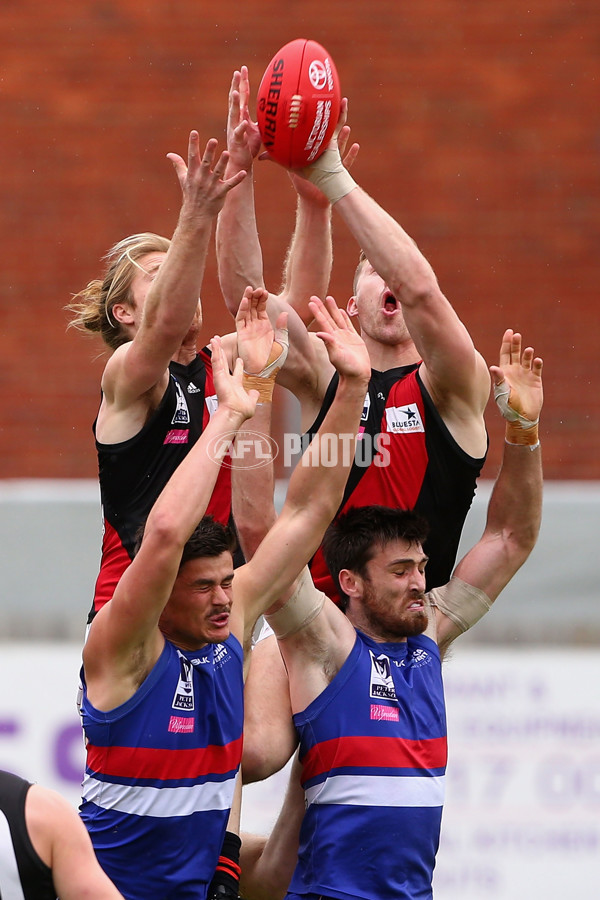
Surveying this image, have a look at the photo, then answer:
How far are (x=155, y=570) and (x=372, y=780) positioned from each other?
138 cm

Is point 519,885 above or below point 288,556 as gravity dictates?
below

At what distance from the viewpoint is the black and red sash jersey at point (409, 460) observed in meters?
5.32

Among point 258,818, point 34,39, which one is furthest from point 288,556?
point 34,39

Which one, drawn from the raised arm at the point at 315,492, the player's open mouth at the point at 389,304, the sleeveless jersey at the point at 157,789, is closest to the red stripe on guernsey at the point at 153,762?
the sleeveless jersey at the point at 157,789

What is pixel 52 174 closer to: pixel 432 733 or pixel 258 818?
pixel 258 818

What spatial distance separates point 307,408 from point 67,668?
2647 mm

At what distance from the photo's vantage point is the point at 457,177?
10.8m

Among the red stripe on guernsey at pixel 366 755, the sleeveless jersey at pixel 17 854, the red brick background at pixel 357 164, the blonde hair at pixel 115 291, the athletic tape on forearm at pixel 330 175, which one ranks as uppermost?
the red brick background at pixel 357 164

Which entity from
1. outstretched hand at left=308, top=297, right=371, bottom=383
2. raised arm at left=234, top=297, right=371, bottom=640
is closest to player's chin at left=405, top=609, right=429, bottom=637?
raised arm at left=234, top=297, right=371, bottom=640

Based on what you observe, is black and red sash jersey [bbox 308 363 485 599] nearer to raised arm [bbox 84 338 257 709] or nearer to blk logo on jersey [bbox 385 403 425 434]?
blk logo on jersey [bbox 385 403 425 434]

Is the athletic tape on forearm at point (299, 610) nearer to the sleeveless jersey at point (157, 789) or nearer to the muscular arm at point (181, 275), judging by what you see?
the sleeveless jersey at point (157, 789)

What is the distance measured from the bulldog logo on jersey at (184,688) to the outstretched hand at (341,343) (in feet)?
Result: 3.73

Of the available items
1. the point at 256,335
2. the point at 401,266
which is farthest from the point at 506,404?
the point at 256,335

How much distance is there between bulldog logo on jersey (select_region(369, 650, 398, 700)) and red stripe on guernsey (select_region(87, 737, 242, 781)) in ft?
2.64
